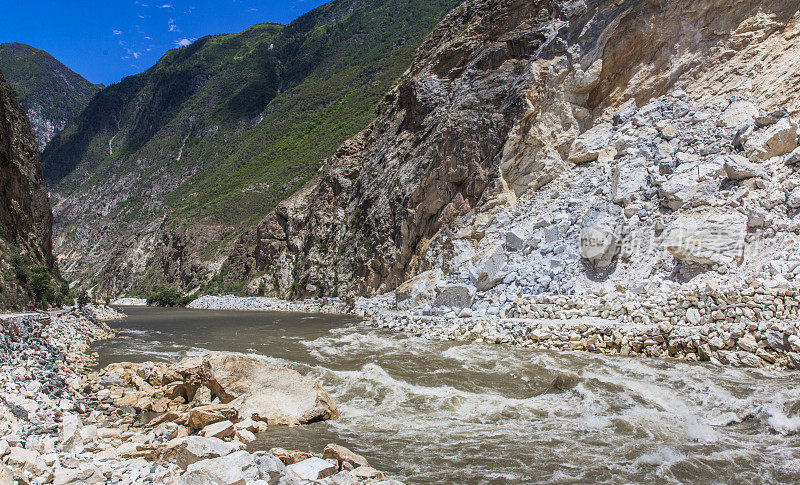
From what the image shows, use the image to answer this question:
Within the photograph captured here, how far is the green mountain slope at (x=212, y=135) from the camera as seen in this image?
2926 inches

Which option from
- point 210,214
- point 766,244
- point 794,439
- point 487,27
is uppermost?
point 487,27

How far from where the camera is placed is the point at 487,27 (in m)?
31.1

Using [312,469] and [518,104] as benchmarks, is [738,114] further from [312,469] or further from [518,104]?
[312,469]

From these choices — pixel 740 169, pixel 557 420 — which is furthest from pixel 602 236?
pixel 557 420

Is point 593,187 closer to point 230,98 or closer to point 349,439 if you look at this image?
point 349,439

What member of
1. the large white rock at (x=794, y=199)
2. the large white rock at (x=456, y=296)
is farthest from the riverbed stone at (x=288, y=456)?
the large white rock at (x=794, y=199)

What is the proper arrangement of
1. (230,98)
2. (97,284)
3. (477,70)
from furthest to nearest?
(230,98), (97,284), (477,70)

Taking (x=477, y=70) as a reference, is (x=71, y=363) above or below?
below

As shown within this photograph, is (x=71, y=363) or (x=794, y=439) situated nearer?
(x=794, y=439)

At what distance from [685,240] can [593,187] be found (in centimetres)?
642

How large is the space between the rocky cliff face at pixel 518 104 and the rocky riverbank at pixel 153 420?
12.6 m

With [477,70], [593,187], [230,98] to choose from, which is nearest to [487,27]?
[477,70]

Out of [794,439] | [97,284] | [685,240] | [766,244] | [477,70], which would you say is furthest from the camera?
[97,284]

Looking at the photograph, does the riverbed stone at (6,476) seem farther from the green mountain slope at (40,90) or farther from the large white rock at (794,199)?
the green mountain slope at (40,90)
